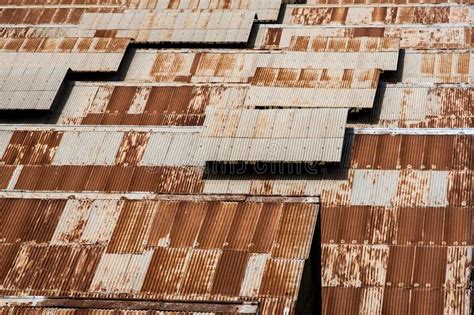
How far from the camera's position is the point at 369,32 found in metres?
102

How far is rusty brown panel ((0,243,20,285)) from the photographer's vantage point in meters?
51.9

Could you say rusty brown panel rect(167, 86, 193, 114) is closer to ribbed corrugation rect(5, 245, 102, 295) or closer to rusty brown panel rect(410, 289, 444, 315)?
ribbed corrugation rect(5, 245, 102, 295)

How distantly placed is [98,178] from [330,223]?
17.4 m

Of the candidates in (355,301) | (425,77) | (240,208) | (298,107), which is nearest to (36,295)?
(240,208)

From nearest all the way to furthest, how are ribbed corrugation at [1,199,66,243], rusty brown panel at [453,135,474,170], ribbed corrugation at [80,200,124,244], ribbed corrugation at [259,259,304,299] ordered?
ribbed corrugation at [259,259,304,299]
ribbed corrugation at [80,200,124,244]
ribbed corrugation at [1,199,66,243]
rusty brown panel at [453,135,474,170]

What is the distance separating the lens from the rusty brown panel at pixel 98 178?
223 ft

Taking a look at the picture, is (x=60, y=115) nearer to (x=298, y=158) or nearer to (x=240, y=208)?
(x=298, y=158)

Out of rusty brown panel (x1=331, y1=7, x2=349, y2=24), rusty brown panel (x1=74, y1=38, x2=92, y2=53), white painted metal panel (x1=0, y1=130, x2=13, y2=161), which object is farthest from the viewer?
rusty brown panel (x1=331, y1=7, x2=349, y2=24)

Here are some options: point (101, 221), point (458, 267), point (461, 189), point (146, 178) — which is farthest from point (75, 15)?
point (458, 267)

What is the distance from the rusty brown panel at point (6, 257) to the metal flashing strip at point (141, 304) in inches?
170

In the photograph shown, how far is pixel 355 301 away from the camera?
191ft

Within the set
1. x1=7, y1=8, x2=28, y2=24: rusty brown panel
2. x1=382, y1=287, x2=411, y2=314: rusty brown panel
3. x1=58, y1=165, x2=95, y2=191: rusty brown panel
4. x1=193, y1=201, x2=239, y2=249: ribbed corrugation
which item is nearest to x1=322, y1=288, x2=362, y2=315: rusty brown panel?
x1=382, y1=287, x2=411, y2=314: rusty brown panel

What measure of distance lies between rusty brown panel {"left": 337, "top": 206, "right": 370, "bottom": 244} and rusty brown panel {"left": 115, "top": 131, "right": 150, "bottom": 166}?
1636 cm

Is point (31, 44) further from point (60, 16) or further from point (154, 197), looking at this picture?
point (154, 197)
